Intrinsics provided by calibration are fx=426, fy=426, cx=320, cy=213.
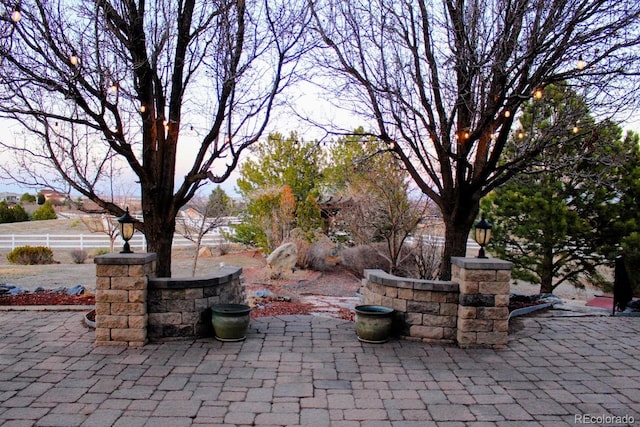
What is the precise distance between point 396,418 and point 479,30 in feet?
14.4

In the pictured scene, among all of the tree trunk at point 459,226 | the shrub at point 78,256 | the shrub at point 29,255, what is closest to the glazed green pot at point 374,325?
the tree trunk at point 459,226

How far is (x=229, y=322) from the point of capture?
4727 millimetres

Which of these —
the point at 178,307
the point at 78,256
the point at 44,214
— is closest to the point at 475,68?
the point at 178,307

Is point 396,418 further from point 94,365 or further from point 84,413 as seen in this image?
point 94,365

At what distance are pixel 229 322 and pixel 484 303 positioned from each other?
9.31 feet

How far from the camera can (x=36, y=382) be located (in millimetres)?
3662

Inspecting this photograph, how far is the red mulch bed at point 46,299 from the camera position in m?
6.51

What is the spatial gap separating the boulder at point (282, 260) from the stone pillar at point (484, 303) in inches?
280

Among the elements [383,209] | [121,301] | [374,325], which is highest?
[383,209]

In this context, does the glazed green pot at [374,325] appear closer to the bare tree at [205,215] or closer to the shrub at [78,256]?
the bare tree at [205,215]

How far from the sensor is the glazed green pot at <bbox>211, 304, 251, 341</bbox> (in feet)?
15.5

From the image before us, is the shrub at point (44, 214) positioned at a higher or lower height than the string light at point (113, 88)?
lower

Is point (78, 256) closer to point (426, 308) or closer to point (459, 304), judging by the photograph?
point (426, 308)

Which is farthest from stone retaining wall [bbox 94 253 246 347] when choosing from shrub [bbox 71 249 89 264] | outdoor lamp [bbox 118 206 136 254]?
shrub [bbox 71 249 89 264]
